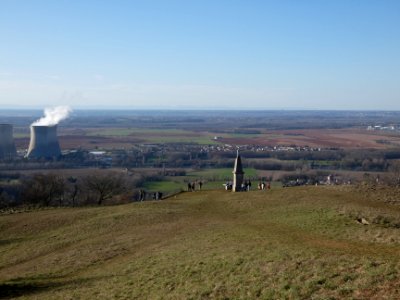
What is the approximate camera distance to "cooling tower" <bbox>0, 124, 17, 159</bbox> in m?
93.2

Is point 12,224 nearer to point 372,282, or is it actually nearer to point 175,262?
point 175,262

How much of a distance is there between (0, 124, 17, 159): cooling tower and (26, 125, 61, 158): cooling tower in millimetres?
6298

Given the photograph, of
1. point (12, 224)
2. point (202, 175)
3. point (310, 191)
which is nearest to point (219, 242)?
point (310, 191)

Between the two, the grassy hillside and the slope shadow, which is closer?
the grassy hillside

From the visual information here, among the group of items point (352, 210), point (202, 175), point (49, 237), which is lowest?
point (202, 175)

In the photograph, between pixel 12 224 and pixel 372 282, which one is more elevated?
pixel 372 282

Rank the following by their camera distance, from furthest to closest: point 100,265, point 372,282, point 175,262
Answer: point 100,265 < point 175,262 < point 372,282

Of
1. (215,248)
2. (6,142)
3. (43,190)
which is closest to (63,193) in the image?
(43,190)

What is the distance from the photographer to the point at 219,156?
4592 inches

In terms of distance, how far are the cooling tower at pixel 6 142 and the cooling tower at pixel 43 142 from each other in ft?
20.7

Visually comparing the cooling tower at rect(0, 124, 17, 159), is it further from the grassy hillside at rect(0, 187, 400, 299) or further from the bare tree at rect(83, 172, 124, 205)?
the grassy hillside at rect(0, 187, 400, 299)

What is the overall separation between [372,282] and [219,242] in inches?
383

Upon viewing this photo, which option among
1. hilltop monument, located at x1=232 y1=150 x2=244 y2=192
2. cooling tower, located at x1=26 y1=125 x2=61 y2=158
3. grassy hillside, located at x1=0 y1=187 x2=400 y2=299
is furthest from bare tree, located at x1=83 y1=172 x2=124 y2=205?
cooling tower, located at x1=26 y1=125 x2=61 y2=158

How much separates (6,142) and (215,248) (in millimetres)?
86534
